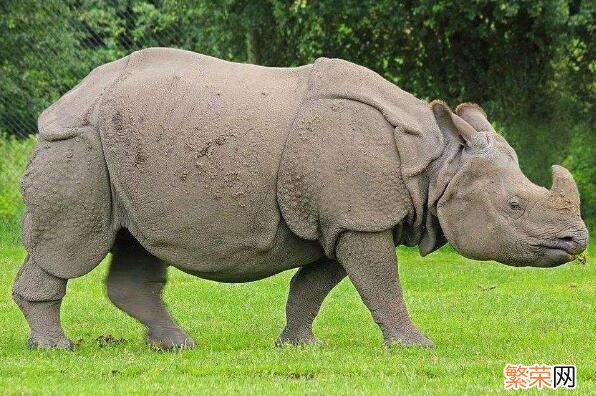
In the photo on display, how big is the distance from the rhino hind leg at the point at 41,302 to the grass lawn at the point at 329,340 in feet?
0.73

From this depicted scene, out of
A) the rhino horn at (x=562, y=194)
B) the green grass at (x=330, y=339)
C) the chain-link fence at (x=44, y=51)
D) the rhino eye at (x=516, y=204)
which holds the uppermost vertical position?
the rhino horn at (x=562, y=194)

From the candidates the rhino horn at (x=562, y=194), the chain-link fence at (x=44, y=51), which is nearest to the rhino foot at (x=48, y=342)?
the rhino horn at (x=562, y=194)

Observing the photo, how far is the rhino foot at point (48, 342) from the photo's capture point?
10640mm

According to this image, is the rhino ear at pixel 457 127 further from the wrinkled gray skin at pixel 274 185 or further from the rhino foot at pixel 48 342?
the rhino foot at pixel 48 342

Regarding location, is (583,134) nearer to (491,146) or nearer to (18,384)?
(491,146)

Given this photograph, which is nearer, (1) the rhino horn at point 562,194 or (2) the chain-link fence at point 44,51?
(1) the rhino horn at point 562,194

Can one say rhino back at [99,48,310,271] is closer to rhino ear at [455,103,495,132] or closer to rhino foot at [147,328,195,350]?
rhino foot at [147,328,195,350]

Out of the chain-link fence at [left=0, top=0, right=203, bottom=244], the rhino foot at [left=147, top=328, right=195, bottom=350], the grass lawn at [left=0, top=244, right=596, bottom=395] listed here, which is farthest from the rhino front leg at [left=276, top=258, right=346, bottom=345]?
the chain-link fence at [left=0, top=0, right=203, bottom=244]

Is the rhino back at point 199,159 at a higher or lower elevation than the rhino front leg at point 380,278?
higher

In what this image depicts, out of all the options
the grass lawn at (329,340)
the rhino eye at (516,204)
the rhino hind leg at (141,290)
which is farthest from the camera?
the rhino hind leg at (141,290)

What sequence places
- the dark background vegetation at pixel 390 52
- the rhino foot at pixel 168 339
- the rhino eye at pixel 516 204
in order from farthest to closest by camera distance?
the dark background vegetation at pixel 390 52, the rhino foot at pixel 168 339, the rhino eye at pixel 516 204

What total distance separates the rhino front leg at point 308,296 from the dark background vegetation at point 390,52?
9616mm

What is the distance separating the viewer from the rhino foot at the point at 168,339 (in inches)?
430

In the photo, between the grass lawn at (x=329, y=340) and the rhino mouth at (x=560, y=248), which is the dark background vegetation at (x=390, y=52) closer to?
the grass lawn at (x=329, y=340)
